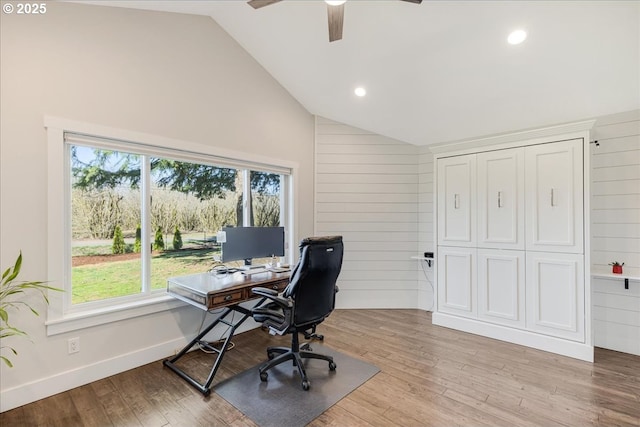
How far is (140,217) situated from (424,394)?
9.70 ft

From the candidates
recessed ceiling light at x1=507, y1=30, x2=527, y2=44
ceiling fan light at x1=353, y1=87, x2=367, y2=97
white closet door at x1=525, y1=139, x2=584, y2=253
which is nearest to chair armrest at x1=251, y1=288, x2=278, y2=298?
ceiling fan light at x1=353, y1=87, x2=367, y2=97

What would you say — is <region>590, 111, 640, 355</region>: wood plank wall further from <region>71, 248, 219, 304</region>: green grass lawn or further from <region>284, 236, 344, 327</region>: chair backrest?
<region>71, 248, 219, 304</region>: green grass lawn

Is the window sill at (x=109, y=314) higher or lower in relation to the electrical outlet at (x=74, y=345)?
higher

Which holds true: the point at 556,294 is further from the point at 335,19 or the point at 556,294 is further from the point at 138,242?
the point at 138,242

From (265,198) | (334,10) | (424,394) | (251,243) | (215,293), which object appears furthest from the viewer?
(265,198)

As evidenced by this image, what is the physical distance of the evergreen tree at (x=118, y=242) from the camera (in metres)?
2.69

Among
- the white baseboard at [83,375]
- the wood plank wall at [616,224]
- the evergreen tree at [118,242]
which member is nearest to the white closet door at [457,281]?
the wood plank wall at [616,224]

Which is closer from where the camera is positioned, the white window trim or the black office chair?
the white window trim

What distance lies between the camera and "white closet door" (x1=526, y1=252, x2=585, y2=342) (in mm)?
2873

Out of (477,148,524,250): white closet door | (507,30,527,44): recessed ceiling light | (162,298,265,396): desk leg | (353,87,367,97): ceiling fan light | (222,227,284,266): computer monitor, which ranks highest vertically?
(353,87,367,97): ceiling fan light

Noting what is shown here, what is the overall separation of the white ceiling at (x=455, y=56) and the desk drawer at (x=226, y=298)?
8.59 feet

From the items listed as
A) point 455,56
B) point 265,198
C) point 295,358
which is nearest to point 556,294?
point 455,56

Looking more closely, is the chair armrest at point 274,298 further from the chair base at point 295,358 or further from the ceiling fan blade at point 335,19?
the ceiling fan blade at point 335,19

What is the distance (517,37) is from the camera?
98.6 inches
